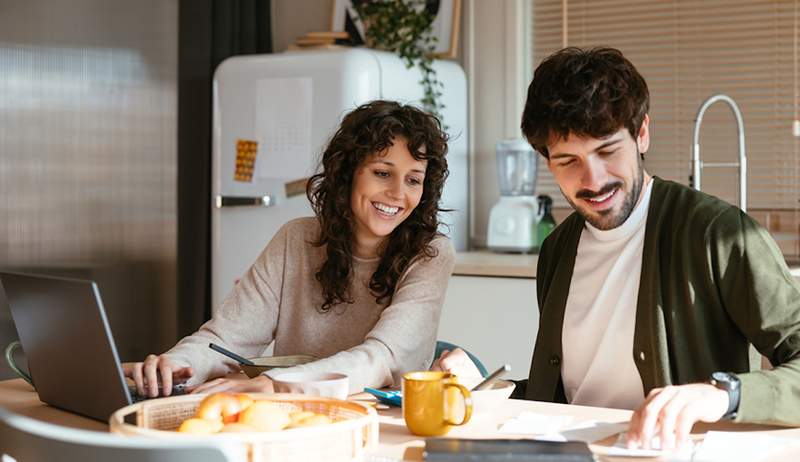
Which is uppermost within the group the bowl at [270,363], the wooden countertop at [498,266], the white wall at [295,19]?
the white wall at [295,19]

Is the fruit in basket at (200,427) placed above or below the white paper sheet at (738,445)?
above

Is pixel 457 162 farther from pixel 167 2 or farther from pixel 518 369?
pixel 167 2

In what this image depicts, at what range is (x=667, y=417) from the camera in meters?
1.38

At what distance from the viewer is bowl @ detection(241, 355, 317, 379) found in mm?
1848

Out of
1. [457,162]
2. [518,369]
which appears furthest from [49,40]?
[518,369]

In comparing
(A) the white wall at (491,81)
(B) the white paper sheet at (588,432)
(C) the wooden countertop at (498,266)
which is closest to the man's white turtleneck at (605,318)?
(B) the white paper sheet at (588,432)

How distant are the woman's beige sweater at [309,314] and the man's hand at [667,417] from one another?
666mm

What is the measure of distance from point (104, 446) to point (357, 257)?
1189 mm

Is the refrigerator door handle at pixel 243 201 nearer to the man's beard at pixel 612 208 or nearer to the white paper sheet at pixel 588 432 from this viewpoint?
the man's beard at pixel 612 208

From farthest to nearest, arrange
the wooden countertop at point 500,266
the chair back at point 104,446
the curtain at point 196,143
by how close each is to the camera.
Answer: the curtain at point 196,143
the wooden countertop at point 500,266
the chair back at point 104,446

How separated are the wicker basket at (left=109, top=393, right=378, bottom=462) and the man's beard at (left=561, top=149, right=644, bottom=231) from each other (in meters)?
0.64

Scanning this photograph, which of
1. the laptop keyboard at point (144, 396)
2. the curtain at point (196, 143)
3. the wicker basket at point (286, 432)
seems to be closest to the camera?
the wicker basket at point (286, 432)

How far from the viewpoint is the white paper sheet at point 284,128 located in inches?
149

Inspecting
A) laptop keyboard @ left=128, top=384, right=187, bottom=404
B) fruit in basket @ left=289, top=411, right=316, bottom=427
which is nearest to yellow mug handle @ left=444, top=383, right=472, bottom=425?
fruit in basket @ left=289, top=411, right=316, bottom=427
